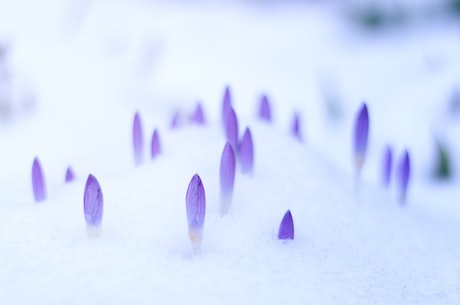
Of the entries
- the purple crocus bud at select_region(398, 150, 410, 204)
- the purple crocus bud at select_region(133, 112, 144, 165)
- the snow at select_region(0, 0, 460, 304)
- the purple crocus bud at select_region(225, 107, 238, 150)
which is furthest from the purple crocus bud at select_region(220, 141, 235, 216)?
the purple crocus bud at select_region(398, 150, 410, 204)

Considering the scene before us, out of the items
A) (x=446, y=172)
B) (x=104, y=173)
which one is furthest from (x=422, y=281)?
(x=446, y=172)

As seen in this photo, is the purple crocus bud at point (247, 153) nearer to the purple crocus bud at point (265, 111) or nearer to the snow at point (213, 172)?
the snow at point (213, 172)

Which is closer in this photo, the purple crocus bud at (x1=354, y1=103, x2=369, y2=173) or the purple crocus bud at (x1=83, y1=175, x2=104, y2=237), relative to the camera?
the purple crocus bud at (x1=83, y1=175, x2=104, y2=237)

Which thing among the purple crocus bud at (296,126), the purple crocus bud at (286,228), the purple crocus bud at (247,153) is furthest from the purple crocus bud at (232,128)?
the purple crocus bud at (296,126)

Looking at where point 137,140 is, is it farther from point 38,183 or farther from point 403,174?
point 403,174

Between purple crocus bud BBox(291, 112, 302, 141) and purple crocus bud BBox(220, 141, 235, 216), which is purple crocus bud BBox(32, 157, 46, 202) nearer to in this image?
purple crocus bud BBox(220, 141, 235, 216)
